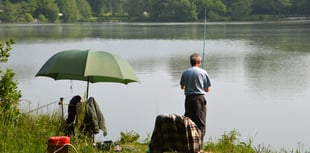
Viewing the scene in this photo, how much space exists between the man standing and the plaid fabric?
725 mm

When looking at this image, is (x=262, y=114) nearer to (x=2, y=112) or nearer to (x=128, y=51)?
(x=2, y=112)

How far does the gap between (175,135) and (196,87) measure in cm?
87

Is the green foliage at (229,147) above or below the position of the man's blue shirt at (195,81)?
below

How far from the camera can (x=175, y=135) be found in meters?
5.47

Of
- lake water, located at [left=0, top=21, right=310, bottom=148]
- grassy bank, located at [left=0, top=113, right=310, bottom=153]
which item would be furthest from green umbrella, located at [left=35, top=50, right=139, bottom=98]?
lake water, located at [left=0, top=21, right=310, bottom=148]

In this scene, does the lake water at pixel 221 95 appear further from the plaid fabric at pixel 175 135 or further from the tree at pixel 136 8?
the tree at pixel 136 8

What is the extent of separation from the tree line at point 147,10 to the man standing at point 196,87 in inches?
2920

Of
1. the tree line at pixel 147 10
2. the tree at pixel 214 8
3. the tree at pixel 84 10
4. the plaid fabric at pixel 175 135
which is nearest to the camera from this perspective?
the plaid fabric at pixel 175 135

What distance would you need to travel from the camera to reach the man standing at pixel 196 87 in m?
6.14

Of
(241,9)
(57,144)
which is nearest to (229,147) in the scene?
(57,144)

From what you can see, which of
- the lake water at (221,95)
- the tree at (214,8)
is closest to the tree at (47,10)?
the tree at (214,8)

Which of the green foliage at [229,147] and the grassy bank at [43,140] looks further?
the green foliage at [229,147]

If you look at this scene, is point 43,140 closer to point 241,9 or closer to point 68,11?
point 241,9

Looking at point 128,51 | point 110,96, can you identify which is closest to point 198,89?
point 110,96
